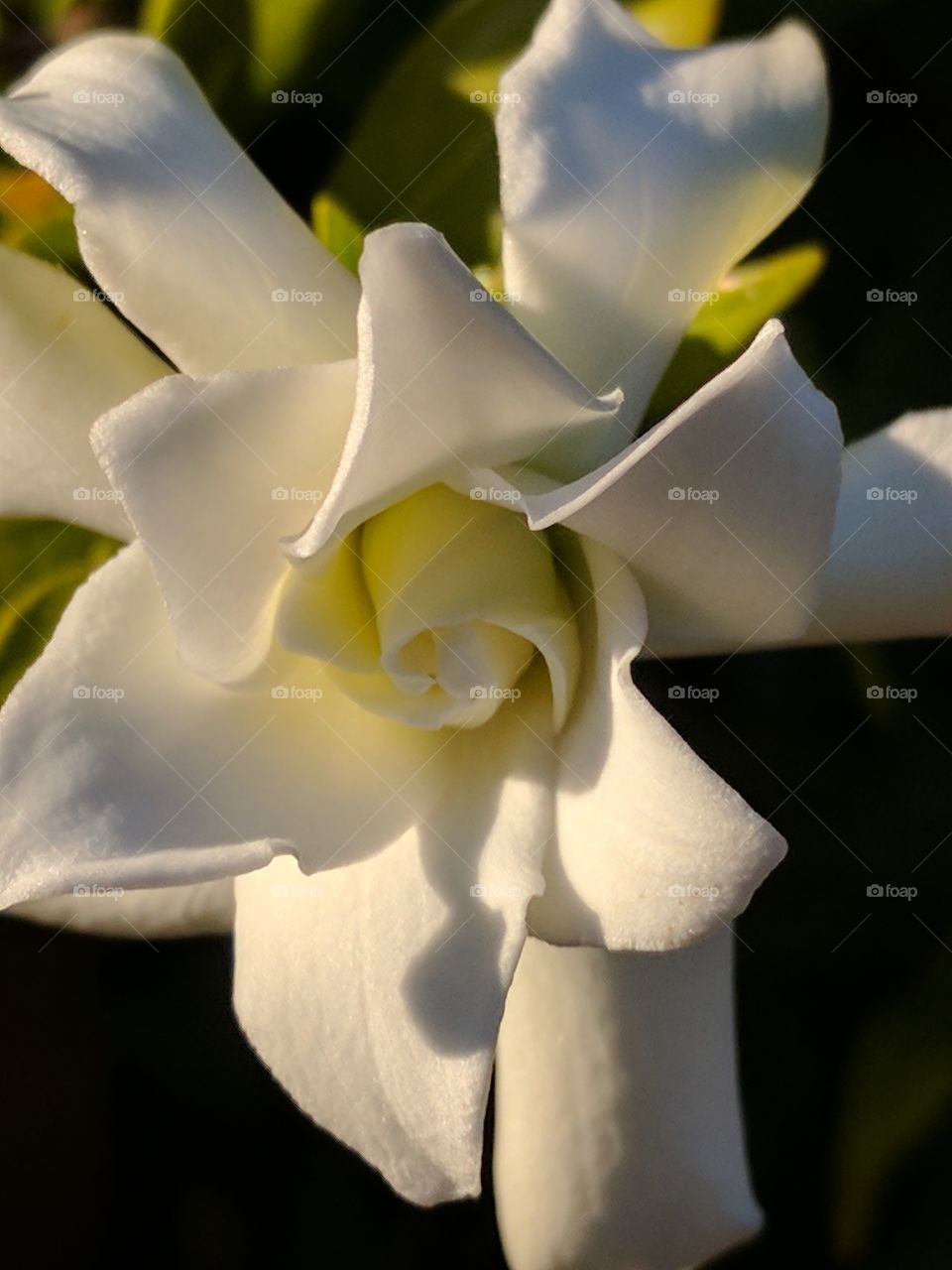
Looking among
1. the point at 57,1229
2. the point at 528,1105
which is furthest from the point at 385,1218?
the point at 528,1105

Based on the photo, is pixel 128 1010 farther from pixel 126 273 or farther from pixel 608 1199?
pixel 126 273
